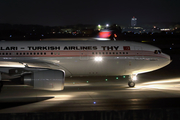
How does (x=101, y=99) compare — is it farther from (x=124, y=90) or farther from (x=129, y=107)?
(x=124, y=90)

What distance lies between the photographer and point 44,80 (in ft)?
46.9

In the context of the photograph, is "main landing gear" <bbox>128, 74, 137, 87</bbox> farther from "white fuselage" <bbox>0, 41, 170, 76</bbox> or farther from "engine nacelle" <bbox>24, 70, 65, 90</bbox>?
"engine nacelle" <bbox>24, 70, 65, 90</bbox>

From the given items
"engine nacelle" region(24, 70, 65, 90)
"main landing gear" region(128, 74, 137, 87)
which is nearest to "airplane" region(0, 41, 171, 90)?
"main landing gear" region(128, 74, 137, 87)

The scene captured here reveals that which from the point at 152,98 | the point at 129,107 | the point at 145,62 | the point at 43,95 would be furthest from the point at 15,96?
the point at 145,62

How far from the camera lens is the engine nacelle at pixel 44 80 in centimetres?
1430

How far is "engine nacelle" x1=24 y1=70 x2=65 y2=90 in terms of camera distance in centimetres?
1430

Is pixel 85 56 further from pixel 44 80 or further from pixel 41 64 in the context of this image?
pixel 44 80

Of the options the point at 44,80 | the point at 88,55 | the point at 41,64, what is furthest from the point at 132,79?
the point at 44,80

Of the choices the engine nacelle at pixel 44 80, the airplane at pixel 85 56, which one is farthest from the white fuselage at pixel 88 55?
the engine nacelle at pixel 44 80

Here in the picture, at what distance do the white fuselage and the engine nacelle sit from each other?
3640 millimetres

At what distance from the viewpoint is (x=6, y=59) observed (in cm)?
1780

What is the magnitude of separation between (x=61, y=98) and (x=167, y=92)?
23.7ft

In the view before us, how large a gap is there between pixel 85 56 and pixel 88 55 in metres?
0.23

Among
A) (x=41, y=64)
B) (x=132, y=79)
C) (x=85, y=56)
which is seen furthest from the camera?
(x=132, y=79)
